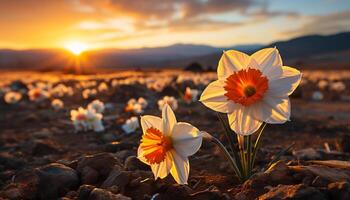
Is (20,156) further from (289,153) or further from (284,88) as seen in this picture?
(284,88)

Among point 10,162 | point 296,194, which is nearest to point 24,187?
point 10,162

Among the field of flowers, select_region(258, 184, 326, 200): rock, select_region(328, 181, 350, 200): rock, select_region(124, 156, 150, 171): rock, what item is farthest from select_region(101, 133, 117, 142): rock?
select_region(328, 181, 350, 200): rock

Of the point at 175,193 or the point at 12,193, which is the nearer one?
the point at 175,193

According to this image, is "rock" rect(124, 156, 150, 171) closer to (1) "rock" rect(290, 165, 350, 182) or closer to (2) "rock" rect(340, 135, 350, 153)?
(1) "rock" rect(290, 165, 350, 182)

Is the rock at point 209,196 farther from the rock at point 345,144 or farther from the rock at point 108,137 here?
the rock at point 108,137

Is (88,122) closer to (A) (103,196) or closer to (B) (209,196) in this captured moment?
(A) (103,196)

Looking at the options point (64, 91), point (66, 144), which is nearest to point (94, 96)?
point (64, 91)

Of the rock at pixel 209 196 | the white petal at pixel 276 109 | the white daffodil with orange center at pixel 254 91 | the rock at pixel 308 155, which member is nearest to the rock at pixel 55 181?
the rock at pixel 209 196
